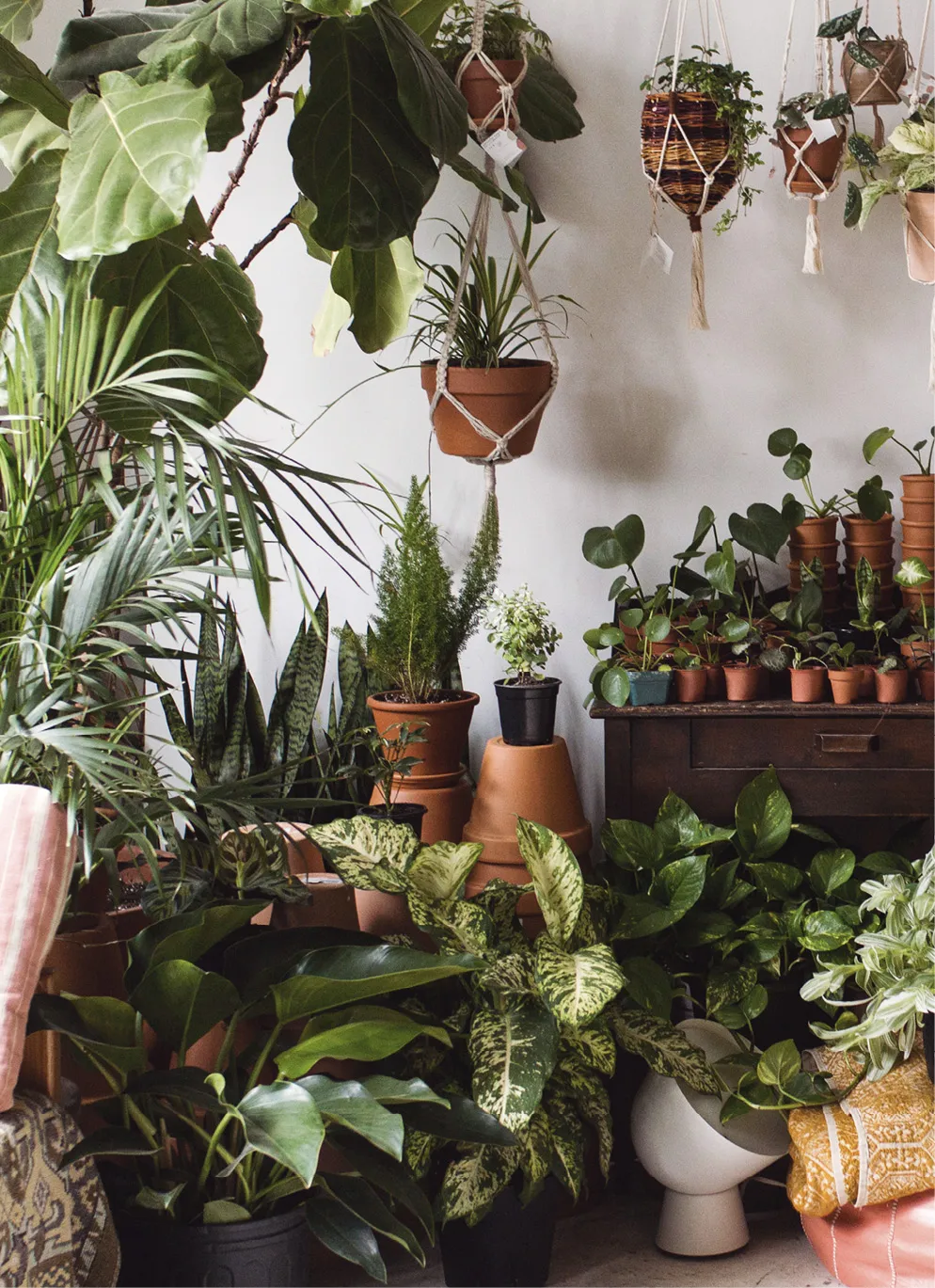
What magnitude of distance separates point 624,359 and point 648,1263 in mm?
1697

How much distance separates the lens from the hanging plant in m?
2.28

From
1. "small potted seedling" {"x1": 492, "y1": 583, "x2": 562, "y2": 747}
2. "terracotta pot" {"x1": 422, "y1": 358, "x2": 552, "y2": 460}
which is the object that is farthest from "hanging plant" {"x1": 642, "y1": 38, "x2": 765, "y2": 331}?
"small potted seedling" {"x1": 492, "y1": 583, "x2": 562, "y2": 747}

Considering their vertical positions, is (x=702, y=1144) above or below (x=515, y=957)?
below

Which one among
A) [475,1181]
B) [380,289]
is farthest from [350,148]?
[475,1181]

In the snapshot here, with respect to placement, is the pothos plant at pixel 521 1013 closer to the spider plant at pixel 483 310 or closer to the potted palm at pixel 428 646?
the potted palm at pixel 428 646

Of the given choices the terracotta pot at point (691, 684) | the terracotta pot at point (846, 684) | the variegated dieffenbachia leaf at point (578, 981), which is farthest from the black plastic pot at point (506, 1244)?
the terracotta pot at point (846, 684)

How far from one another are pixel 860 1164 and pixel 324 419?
1779mm

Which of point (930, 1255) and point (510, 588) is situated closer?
point (930, 1255)

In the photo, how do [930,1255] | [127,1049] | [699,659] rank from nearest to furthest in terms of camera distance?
1. [127,1049]
2. [930,1255]
3. [699,659]

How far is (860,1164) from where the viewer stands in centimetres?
194

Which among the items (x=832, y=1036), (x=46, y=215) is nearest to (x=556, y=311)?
(x=46, y=215)

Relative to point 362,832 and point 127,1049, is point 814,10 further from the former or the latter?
point 127,1049

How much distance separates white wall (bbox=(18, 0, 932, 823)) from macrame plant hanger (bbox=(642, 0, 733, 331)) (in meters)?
0.05

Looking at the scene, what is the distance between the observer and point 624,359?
8.81 feet
